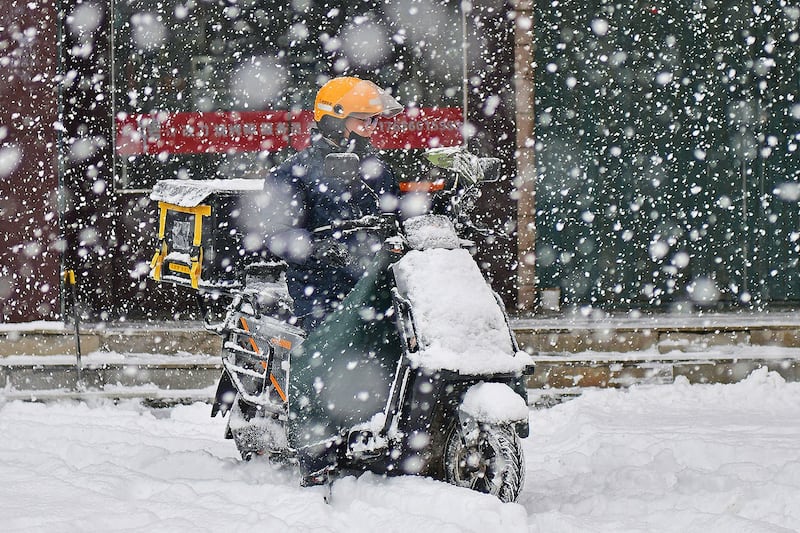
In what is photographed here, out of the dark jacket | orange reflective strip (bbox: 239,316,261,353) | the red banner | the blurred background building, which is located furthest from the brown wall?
the dark jacket

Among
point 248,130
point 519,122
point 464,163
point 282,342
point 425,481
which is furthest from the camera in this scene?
point 248,130

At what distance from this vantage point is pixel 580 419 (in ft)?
25.1

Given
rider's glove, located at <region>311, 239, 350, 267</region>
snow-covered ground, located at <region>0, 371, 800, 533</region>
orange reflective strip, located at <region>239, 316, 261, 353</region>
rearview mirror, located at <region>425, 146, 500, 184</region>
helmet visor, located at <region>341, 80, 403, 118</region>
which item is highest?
helmet visor, located at <region>341, 80, 403, 118</region>

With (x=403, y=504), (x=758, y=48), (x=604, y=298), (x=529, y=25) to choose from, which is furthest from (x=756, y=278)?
(x=403, y=504)

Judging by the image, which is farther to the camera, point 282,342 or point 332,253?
point 282,342

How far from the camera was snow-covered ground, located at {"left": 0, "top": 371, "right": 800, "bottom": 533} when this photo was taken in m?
4.69

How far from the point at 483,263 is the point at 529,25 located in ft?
7.91

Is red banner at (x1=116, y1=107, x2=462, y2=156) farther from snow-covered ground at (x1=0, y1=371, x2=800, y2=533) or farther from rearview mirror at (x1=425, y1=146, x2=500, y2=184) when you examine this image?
rearview mirror at (x1=425, y1=146, x2=500, y2=184)

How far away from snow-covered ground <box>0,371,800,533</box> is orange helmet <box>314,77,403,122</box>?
176 cm

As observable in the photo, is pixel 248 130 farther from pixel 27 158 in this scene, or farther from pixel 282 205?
pixel 282 205

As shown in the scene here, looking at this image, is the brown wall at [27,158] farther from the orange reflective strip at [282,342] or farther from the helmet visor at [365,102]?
the helmet visor at [365,102]

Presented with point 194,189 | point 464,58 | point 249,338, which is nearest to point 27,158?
point 464,58

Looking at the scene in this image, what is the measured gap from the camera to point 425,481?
4895 millimetres

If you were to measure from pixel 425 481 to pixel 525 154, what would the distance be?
6.75 metres
